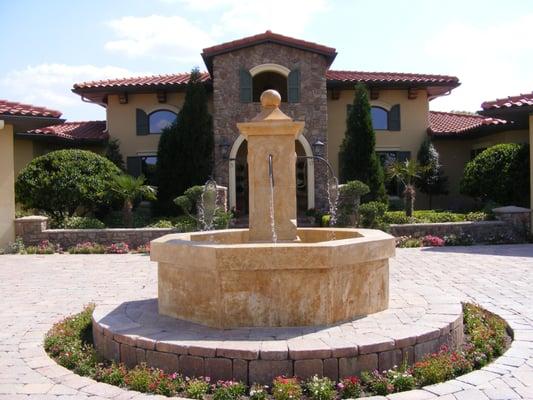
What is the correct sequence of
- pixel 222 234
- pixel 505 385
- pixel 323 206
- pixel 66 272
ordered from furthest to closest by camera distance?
pixel 323 206
pixel 66 272
pixel 222 234
pixel 505 385

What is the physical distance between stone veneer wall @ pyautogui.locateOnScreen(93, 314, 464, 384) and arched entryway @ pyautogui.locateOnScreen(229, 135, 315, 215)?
14016mm

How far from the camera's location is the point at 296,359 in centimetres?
Result: 446

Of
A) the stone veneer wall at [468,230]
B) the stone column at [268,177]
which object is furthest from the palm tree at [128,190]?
the stone column at [268,177]

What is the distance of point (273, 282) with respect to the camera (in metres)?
5.19

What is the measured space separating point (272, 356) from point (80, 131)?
65.8 feet

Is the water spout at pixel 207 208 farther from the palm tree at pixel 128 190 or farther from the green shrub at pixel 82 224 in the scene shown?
the green shrub at pixel 82 224

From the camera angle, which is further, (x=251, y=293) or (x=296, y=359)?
(x=251, y=293)

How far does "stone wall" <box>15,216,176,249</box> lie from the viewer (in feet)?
48.8

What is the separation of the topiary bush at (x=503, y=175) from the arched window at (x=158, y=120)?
11.8 metres

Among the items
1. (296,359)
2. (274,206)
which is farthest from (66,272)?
(296,359)

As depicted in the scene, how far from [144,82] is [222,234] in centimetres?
1476

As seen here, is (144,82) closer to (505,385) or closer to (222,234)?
(222,234)

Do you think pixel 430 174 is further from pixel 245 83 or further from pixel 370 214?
pixel 245 83

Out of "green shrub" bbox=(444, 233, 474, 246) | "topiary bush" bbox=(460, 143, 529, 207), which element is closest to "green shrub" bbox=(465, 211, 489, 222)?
"topiary bush" bbox=(460, 143, 529, 207)
